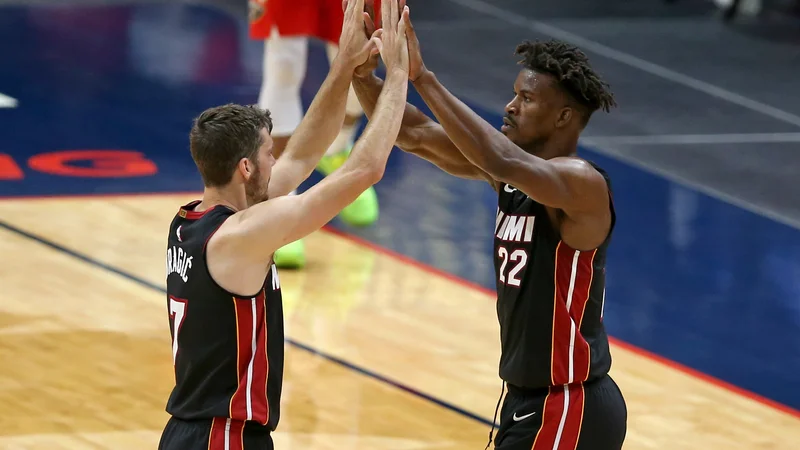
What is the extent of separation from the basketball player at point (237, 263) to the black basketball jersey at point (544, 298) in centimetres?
59

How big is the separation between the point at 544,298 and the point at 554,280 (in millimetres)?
63

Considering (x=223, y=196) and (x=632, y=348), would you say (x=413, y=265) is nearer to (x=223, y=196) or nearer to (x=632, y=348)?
(x=632, y=348)

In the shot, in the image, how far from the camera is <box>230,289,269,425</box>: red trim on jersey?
3947 millimetres

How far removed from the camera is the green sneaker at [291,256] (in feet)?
24.5

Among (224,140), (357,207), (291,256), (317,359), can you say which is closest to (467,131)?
(224,140)

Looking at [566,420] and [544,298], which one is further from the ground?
[544,298]

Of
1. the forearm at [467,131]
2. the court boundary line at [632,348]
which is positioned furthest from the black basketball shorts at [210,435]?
the court boundary line at [632,348]

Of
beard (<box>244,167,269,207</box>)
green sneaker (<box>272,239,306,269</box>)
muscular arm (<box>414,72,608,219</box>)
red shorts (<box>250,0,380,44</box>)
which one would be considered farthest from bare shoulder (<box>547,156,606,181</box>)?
red shorts (<box>250,0,380,44</box>)

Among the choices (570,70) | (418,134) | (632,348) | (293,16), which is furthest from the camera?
(293,16)

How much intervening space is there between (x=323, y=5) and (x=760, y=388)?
3054mm

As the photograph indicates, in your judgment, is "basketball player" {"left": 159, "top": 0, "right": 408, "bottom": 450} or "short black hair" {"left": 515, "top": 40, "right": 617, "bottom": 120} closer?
"basketball player" {"left": 159, "top": 0, "right": 408, "bottom": 450}

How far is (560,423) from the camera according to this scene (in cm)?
439

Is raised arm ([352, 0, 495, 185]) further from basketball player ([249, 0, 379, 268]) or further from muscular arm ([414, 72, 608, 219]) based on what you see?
basketball player ([249, 0, 379, 268])

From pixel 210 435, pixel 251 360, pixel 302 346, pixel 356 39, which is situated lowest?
pixel 302 346
